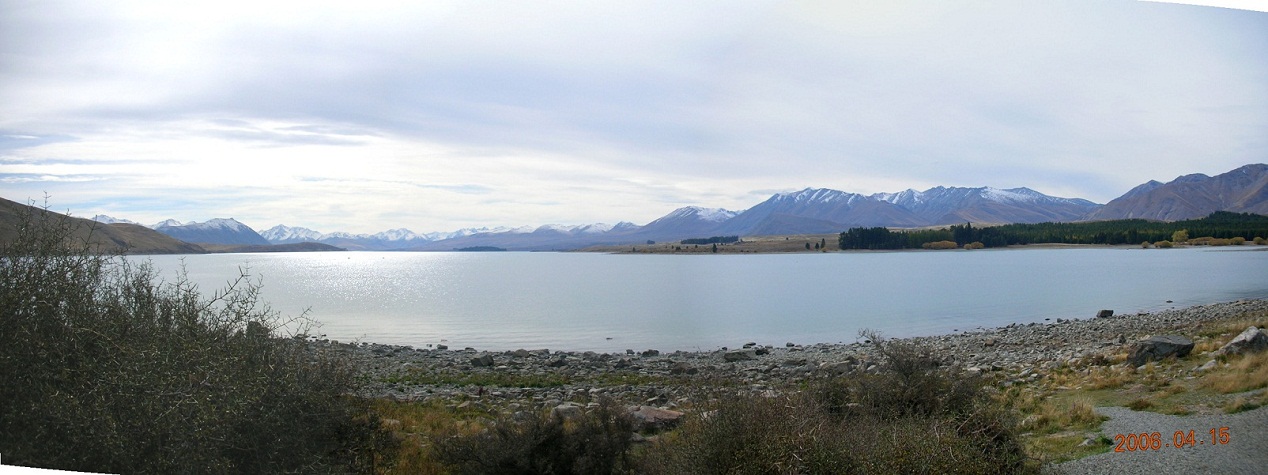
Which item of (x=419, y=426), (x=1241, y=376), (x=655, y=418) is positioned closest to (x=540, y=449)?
(x=655, y=418)

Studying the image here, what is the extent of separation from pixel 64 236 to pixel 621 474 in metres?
4.42

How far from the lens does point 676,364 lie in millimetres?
16859

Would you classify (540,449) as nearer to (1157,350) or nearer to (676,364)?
(1157,350)

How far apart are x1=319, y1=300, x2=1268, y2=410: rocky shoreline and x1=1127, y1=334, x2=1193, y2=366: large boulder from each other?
1.42 metres

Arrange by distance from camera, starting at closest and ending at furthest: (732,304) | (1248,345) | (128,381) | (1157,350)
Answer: (128,381) < (1248,345) < (1157,350) < (732,304)

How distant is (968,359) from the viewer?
15312mm

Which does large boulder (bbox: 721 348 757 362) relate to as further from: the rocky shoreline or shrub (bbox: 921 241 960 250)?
shrub (bbox: 921 241 960 250)

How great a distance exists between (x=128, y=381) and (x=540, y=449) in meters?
2.88

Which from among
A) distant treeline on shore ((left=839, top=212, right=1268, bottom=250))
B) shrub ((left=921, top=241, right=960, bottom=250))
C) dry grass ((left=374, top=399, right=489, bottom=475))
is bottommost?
dry grass ((left=374, top=399, right=489, bottom=475))

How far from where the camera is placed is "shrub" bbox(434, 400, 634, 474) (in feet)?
18.3

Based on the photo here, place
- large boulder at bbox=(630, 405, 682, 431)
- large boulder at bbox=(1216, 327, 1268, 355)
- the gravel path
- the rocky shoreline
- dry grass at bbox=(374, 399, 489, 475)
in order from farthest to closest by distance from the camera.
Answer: the rocky shoreline, large boulder at bbox=(1216, 327, 1268, 355), large boulder at bbox=(630, 405, 682, 431), dry grass at bbox=(374, 399, 489, 475), the gravel path

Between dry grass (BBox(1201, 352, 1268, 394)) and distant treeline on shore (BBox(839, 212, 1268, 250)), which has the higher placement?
distant treeline on shore (BBox(839, 212, 1268, 250))

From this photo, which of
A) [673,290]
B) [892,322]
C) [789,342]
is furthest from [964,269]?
[789,342]

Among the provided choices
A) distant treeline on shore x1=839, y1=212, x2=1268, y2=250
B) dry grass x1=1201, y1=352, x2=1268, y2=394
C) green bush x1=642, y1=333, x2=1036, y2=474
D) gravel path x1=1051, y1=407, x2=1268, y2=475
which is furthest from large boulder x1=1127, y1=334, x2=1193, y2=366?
distant treeline on shore x1=839, y1=212, x2=1268, y2=250
